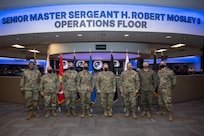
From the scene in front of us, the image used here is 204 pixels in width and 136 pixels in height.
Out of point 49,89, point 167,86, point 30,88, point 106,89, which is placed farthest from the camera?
point 106,89

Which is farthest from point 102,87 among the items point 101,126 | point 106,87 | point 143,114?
point 143,114

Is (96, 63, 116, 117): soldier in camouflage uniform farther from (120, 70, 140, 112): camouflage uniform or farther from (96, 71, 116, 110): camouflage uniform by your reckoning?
(120, 70, 140, 112): camouflage uniform

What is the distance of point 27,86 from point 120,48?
6.11 meters

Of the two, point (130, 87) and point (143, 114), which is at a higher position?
point (130, 87)

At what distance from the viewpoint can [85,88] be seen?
5.31 m

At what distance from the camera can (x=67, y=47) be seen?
33.8ft

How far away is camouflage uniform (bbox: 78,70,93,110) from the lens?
17.4 feet

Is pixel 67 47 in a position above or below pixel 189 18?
below

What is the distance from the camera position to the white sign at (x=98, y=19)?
22.9 feet

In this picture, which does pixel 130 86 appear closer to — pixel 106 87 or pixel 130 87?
pixel 130 87

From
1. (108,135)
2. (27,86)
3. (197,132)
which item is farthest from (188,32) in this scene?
(27,86)

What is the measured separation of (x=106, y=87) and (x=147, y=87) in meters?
1.13

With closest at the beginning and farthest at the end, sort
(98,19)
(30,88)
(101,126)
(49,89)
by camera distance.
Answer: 1. (101,126)
2. (30,88)
3. (49,89)
4. (98,19)

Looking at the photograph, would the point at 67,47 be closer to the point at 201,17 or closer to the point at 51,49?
the point at 51,49
